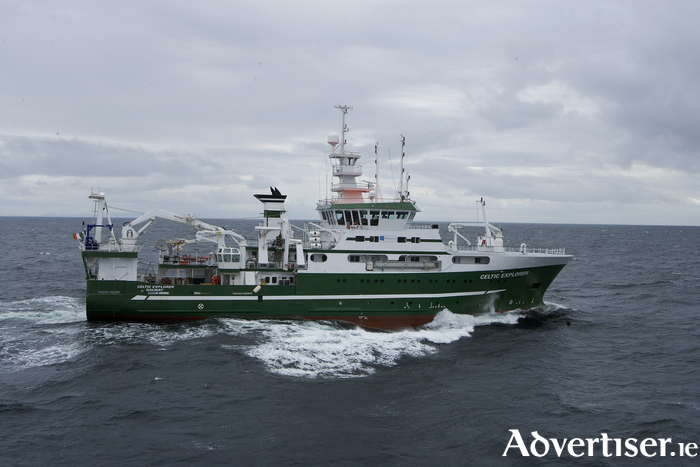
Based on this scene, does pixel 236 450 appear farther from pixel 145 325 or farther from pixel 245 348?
pixel 145 325

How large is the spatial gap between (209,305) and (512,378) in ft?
49.8

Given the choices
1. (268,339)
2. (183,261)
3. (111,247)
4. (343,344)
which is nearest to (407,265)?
(343,344)

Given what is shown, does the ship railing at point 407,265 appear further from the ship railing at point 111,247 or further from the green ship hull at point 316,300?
the ship railing at point 111,247

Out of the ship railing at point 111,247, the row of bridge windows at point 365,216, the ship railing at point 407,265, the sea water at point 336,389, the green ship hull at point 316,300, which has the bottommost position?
the sea water at point 336,389

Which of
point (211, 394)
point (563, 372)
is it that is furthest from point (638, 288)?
point (211, 394)

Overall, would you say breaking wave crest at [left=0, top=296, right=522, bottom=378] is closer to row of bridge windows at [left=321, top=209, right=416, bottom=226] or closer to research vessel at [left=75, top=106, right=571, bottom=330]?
research vessel at [left=75, top=106, right=571, bottom=330]

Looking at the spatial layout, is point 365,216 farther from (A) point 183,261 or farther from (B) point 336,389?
(B) point 336,389

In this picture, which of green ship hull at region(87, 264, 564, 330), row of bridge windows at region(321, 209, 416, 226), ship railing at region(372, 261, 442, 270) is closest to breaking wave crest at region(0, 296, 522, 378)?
green ship hull at region(87, 264, 564, 330)

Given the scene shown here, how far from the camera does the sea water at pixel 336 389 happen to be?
13531mm

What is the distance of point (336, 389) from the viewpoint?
17.4 m

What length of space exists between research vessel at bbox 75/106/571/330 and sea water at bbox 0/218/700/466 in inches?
37.2

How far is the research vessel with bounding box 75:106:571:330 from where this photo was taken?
25656 millimetres

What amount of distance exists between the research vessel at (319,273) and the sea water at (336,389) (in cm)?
95

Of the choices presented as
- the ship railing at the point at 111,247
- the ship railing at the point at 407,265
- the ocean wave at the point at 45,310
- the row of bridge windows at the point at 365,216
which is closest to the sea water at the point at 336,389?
the ocean wave at the point at 45,310
